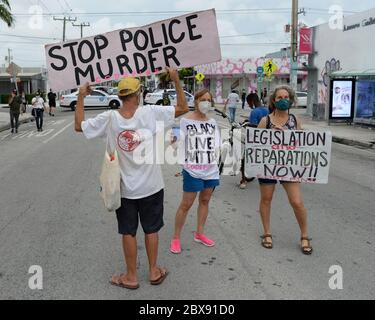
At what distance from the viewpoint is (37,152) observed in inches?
500

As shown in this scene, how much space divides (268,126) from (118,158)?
189 centimetres

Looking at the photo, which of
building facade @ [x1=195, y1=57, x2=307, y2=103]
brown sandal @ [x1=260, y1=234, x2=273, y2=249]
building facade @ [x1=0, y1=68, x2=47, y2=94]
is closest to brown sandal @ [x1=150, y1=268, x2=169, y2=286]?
brown sandal @ [x1=260, y1=234, x2=273, y2=249]

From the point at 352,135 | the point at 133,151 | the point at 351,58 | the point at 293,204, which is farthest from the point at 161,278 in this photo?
the point at 351,58

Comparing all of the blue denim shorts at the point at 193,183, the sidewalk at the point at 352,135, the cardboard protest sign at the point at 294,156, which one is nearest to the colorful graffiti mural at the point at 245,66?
the sidewalk at the point at 352,135

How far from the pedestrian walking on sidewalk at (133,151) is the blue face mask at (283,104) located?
1321mm

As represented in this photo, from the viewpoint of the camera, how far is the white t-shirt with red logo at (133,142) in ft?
12.6

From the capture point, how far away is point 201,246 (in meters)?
5.00

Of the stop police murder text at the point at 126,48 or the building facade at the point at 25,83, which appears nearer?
the stop police murder text at the point at 126,48

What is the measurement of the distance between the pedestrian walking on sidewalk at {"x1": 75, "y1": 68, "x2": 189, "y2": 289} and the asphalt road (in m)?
0.46

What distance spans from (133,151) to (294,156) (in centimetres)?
204

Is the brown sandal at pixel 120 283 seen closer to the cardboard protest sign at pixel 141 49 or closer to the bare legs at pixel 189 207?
the bare legs at pixel 189 207

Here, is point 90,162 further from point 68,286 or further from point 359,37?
point 359,37
